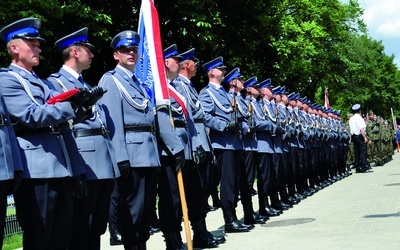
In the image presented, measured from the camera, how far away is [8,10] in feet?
58.4

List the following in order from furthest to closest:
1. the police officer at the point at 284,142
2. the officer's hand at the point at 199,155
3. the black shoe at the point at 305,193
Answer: the black shoe at the point at 305,193
the police officer at the point at 284,142
the officer's hand at the point at 199,155

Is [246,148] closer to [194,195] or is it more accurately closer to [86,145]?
[194,195]

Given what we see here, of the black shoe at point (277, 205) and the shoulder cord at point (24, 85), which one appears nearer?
the shoulder cord at point (24, 85)

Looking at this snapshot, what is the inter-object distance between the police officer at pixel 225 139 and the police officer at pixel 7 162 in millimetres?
4950

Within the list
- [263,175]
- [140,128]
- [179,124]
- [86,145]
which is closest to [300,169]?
[263,175]

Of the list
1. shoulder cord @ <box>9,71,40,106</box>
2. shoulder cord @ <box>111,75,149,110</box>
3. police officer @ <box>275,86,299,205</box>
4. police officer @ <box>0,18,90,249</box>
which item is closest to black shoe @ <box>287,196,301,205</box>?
police officer @ <box>275,86,299,205</box>

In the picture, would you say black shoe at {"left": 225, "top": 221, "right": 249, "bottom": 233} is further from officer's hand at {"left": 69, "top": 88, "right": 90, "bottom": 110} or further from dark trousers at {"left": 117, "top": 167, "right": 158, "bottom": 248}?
officer's hand at {"left": 69, "top": 88, "right": 90, "bottom": 110}

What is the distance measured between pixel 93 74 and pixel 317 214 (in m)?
15.0

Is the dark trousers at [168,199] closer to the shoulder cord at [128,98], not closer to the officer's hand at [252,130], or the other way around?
the shoulder cord at [128,98]

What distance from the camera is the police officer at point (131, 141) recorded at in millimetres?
6734

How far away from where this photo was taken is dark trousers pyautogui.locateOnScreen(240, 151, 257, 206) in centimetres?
1071

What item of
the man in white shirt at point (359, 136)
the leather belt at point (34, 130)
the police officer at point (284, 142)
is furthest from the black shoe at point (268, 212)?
the man in white shirt at point (359, 136)

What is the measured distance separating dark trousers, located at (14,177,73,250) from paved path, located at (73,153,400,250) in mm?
3300

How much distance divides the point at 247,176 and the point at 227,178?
3.10 ft
